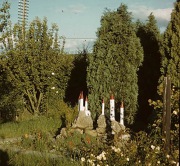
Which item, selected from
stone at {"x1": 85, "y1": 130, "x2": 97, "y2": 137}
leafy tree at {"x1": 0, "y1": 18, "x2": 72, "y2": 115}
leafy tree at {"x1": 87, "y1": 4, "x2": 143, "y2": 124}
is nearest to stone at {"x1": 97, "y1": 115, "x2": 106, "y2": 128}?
stone at {"x1": 85, "y1": 130, "x2": 97, "y2": 137}

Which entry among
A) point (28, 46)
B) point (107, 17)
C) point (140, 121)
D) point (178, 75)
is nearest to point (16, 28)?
point (28, 46)

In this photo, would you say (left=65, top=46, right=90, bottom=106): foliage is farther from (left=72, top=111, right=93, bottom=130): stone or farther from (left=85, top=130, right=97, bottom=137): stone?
(left=85, top=130, right=97, bottom=137): stone

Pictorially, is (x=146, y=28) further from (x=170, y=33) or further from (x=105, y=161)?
(x=105, y=161)

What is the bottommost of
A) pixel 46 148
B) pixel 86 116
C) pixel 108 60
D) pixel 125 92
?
pixel 46 148

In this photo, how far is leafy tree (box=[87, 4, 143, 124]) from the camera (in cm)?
924

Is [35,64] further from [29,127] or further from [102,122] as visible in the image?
[102,122]

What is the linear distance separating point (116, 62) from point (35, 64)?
3.40 metres

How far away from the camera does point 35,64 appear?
456 inches

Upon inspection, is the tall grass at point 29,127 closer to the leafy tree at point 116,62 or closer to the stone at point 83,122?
the stone at point 83,122

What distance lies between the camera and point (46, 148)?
7453 millimetres

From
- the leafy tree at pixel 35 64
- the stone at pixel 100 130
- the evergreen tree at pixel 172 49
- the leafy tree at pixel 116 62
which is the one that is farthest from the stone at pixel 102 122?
the leafy tree at pixel 35 64

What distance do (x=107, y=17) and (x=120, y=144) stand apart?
4.54 metres

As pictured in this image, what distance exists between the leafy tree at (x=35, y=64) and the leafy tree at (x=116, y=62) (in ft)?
8.75

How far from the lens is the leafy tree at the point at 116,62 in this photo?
30.3ft
